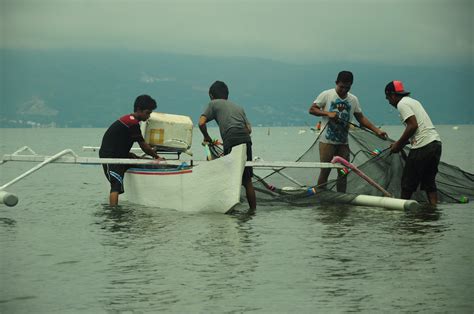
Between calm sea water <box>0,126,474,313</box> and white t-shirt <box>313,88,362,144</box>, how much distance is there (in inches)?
47.7

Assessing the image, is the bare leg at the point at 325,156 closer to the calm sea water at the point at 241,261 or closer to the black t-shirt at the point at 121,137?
the calm sea water at the point at 241,261

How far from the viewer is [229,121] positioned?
12.0 metres

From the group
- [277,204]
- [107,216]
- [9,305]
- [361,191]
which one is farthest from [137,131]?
[9,305]

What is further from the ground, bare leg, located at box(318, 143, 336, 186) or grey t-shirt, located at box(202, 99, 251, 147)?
grey t-shirt, located at box(202, 99, 251, 147)

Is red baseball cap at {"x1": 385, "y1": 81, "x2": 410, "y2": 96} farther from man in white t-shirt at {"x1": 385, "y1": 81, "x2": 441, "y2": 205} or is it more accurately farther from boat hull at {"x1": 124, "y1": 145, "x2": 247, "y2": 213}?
boat hull at {"x1": 124, "y1": 145, "x2": 247, "y2": 213}

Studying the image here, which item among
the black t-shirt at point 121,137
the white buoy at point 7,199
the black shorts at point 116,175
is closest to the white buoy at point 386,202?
the black t-shirt at point 121,137

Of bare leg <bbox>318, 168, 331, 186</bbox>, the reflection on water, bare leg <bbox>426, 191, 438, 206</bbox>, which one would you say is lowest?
the reflection on water

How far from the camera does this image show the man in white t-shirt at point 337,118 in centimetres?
1262

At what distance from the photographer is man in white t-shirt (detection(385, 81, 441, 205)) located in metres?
11.4

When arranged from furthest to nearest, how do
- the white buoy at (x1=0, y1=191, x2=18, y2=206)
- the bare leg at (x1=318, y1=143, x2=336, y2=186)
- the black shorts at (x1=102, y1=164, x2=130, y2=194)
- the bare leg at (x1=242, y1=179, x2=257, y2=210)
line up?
1. the bare leg at (x1=318, y1=143, x2=336, y2=186)
2. the black shorts at (x1=102, y1=164, x2=130, y2=194)
3. the white buoy at (x1=0, y1=191, x2=18, y2=206)
4. the bare leg at (x1=242, y1=179, x2=257, y2=210)

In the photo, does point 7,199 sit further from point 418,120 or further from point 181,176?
point 418,120

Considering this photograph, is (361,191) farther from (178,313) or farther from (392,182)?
(178,313)

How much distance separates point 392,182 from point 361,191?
0.54 metres

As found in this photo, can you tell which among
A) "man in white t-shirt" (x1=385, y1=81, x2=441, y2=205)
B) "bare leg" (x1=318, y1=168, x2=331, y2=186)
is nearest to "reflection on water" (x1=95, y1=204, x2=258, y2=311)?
"bare leg" (x1=318, y1=168, x2=331, y2=186)
